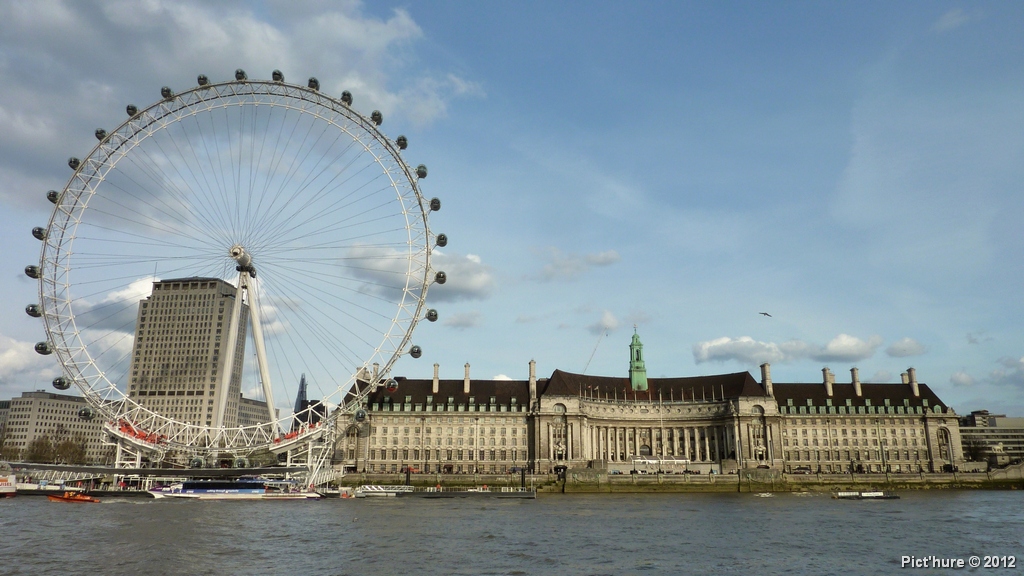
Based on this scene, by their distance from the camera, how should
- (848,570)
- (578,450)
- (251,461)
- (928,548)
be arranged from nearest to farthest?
(848,570), (928,548), (251,461), (578,450)

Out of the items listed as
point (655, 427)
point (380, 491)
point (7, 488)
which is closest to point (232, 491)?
point (380, 491)

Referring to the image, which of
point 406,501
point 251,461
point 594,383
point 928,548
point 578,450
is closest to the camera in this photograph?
point 928,548

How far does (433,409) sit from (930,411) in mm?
94659

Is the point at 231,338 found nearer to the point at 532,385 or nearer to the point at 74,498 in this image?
the point at 74,498

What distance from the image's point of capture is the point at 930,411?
5610 inches

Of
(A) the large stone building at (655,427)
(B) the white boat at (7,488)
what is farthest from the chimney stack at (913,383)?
(B) the white boat at (7,488)

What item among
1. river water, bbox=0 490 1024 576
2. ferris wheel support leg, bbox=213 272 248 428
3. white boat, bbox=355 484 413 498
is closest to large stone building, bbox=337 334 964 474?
white boat, bbox=355 484 413 498

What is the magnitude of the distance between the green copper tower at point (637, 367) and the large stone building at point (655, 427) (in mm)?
5290

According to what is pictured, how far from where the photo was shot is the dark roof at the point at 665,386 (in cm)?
14425

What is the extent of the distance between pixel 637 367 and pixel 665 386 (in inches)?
279

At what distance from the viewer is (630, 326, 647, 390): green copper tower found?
157 metres

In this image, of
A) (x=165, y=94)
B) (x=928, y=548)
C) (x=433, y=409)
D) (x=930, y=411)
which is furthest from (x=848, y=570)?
(x=930, y=411)

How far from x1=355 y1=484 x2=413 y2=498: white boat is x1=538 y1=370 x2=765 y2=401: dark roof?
38747 mm

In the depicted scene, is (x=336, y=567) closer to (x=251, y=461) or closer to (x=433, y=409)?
(x=251, y=461)
